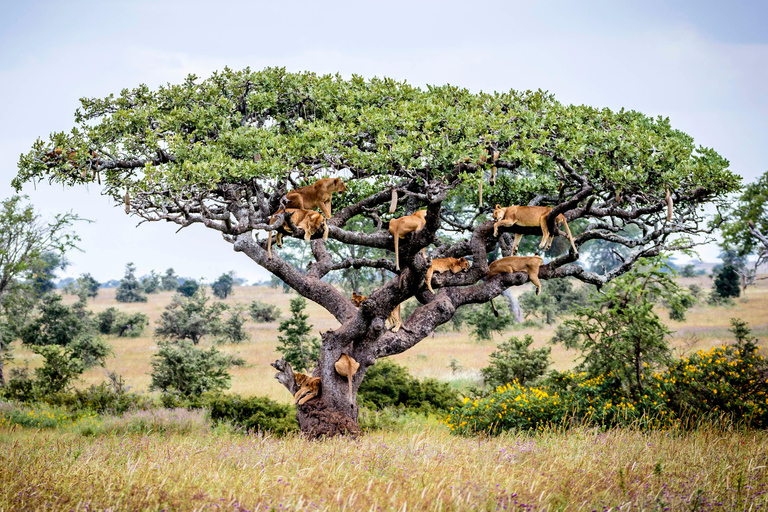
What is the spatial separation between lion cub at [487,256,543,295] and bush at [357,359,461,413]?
17.9 ft

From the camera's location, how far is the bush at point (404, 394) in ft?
50.9

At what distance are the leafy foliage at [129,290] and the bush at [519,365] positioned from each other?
59110mm

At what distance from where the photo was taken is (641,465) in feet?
23.7

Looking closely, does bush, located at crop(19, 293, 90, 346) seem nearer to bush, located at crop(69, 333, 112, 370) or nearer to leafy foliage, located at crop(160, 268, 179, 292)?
bush, located at crop(69, 333, 112, 370)

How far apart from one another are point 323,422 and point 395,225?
438cm

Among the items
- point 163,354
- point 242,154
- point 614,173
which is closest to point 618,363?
point 614,173

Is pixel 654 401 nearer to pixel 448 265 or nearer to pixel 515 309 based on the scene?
pixel 448 265

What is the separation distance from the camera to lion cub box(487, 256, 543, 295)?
36.0ft

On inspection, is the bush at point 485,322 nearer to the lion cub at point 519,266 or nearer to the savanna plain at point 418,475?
the lion cub at point 519,266

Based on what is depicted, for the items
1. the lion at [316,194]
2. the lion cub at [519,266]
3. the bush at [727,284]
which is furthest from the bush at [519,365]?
the bush at [727,284]

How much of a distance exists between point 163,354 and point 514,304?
28.6m

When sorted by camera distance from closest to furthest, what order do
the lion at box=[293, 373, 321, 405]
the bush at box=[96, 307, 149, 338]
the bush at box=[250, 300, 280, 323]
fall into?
the lion at box=[293, 373, 321, 405], the bush at box=[96, 307, 149, 338], the bush at box=[250, 300, 280, 323]

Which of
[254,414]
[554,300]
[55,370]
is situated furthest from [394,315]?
[554,300]

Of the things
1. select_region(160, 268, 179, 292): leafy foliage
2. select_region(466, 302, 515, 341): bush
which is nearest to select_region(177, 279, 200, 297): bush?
select_region(160, 268, 179, 292): leafy foliage
